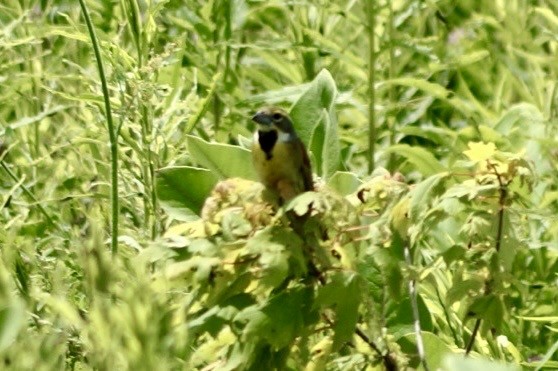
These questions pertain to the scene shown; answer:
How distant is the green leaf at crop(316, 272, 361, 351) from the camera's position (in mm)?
1896

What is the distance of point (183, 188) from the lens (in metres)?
2.35

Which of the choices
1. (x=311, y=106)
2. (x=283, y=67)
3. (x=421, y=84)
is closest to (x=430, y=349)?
(x=311, y=106)

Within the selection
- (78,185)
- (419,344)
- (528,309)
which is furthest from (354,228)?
(78,185)

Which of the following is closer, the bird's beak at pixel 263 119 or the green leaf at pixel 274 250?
the green leaf at pixel 274 250

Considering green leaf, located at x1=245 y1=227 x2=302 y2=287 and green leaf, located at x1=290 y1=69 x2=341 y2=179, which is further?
green leaf, located at x1=290 y1=69 x2=341 y2=179

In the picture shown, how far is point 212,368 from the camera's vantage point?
79.6 inches

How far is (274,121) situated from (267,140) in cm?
12

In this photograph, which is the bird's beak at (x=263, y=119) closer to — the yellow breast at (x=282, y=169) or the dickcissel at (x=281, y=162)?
the dickcissel at (x=281, y=162)

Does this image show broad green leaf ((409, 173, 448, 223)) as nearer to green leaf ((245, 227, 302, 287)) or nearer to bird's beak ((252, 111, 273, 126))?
green leaf ((245, 227, 302, 287))

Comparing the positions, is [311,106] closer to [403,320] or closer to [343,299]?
[403,320]

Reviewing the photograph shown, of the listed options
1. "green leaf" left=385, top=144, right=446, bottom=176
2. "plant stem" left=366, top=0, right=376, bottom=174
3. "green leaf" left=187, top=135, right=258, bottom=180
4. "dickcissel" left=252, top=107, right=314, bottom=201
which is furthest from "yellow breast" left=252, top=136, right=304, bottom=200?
"plant stem" left=366, top=0, right=376, bottom=174

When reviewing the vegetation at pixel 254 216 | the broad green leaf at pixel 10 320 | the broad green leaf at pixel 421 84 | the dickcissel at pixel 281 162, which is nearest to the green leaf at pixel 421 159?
the vegetation at pixel 254 216

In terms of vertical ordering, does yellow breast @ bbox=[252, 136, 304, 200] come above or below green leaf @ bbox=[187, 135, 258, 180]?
above

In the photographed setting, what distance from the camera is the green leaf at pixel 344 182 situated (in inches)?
90.3
